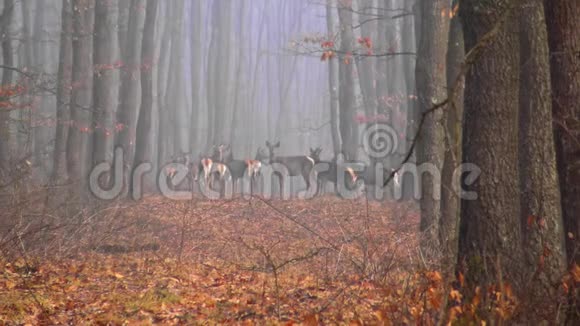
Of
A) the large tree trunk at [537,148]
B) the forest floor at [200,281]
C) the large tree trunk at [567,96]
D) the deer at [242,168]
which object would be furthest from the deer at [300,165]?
the large tree trunk at [567,96]

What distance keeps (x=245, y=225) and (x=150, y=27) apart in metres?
11.8

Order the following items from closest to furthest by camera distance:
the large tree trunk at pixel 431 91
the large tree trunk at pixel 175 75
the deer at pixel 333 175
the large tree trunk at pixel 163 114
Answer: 1. the large tree trunk at pixel 431 91
2. the deer at pixel 333 175
3. the large tree trunk at pixel 163 114
4. the large tree trunk at pixel 175 75

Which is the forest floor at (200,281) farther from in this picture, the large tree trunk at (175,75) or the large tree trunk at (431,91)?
the large tree trunk at (175,75)

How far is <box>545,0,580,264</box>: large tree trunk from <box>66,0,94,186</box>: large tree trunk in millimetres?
14064

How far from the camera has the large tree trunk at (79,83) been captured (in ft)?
65.4

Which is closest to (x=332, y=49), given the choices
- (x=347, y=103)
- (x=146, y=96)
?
(x=146, y=96)

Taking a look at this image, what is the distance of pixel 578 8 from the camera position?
759cm

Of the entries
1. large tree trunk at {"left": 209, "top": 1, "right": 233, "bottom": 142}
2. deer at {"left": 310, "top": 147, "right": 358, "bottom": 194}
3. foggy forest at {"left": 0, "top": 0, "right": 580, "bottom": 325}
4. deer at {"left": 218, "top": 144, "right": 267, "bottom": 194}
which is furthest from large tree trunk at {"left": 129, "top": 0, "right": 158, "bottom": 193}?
large tree trunk at {"left": 209, "top": 1, "right": 233, "bottom": 142}

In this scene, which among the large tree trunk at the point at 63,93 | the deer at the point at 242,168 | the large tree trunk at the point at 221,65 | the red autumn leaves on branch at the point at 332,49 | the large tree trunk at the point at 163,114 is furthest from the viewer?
A: the large tree trunk at the point at 221,65

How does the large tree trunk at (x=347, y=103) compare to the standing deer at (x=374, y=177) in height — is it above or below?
above

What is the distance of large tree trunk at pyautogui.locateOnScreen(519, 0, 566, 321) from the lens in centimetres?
777

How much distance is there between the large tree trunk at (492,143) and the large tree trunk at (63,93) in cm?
1460

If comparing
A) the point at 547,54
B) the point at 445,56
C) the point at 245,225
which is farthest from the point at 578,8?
the point at 245,225

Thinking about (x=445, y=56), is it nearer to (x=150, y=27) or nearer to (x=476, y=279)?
(x=476, y=279)
